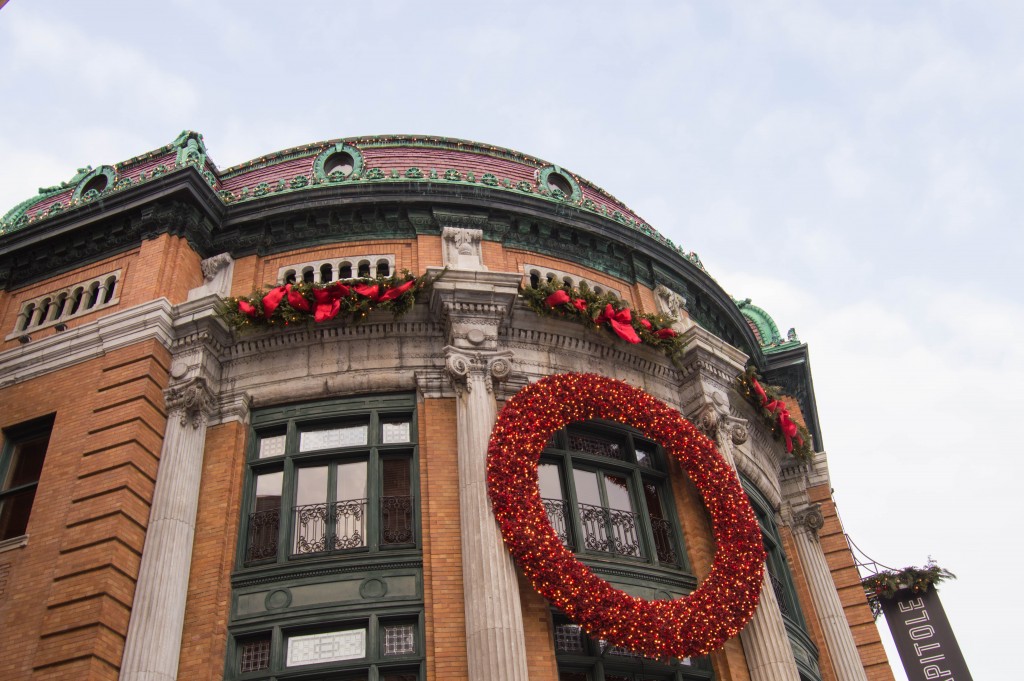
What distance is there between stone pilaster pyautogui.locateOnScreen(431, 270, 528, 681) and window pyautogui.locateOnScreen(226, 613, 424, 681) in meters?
1.11

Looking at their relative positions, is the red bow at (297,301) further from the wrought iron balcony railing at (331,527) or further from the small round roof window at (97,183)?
the small round roof window at (97,183)

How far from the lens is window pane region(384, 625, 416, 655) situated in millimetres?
13180

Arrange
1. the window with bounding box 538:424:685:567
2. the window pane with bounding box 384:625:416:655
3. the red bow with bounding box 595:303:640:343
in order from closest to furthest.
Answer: the window pane with bounding box 384:625:416:655, the window with bounding box 538:424:685:567, the red bow with bounding box 595:303:640:343

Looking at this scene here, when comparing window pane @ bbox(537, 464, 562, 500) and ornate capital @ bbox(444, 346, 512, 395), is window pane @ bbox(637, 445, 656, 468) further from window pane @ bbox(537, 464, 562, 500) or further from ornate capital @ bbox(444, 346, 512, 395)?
ornate capital @ bbox(444, 346, 512, 395)

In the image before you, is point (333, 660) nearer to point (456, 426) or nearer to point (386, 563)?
point (386, 563)

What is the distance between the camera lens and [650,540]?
15547 mm

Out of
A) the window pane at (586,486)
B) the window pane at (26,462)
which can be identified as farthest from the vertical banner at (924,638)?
the window pane at (26,462)

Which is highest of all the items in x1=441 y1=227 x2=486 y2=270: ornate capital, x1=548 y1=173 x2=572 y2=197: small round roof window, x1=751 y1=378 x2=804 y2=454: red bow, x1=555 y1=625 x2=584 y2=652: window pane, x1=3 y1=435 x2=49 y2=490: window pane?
x1=548 y1=173 x2=572 y2=197: small round roof window

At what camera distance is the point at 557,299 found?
1677cm

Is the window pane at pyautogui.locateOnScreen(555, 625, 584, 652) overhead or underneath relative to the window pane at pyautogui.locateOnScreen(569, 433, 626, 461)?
underneath

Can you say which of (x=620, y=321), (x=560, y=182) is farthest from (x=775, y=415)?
(x=560, y=182)

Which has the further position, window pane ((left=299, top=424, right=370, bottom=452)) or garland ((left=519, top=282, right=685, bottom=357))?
garland ((left=519, top=282, right=685, bottom=357))

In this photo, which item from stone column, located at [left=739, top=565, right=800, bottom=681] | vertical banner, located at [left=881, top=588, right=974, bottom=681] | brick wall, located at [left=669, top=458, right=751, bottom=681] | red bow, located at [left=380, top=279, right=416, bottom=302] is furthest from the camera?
vertical banner, located at [left=881, top=588, right=974, bottom=681]

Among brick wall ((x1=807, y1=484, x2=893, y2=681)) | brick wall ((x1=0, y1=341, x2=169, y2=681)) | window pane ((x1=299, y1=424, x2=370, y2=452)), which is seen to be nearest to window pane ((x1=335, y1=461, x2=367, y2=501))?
window pane ((x1=299, y1=424, x2=370, y2=452))
